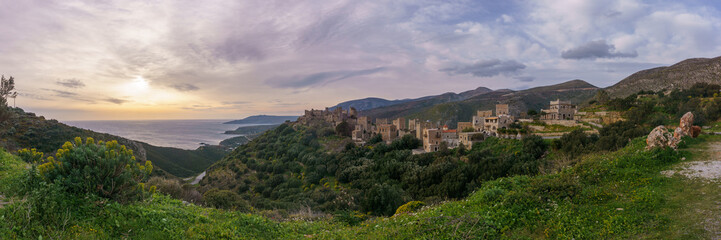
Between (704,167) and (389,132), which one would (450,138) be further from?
(704,167)

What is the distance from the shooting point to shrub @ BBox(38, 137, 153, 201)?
4.69 metres

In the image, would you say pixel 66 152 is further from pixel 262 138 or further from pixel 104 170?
pixel 262 138

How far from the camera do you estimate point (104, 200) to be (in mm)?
4844

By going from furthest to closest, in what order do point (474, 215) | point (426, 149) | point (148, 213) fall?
1. point (426, 149)
2. point (474, 215)
3. point (148, 213)

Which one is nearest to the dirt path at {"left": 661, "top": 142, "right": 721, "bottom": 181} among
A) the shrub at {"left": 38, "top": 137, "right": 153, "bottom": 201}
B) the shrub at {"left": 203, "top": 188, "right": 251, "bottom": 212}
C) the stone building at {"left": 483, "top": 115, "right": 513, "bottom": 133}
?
the shrub at {"left": 38, "top": 137, "right": 153, "bottom": 201}

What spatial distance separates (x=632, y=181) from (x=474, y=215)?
13.9 ft

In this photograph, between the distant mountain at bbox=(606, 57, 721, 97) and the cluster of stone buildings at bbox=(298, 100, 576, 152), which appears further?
the distant mountain at bbox=(606, 57, 721, 97)

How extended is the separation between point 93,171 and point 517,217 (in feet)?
24.9

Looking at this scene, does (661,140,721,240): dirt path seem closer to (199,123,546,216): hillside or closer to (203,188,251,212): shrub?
(199,123,546,216): hillside

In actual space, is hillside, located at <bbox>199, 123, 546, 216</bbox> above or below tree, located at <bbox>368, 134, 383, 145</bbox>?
below

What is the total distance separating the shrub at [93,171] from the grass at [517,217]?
12.2 inches

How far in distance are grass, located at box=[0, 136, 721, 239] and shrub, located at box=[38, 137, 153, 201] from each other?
309 mm

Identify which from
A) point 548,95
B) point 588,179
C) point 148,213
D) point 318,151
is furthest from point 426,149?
point 548,95

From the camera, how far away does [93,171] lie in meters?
4.78
